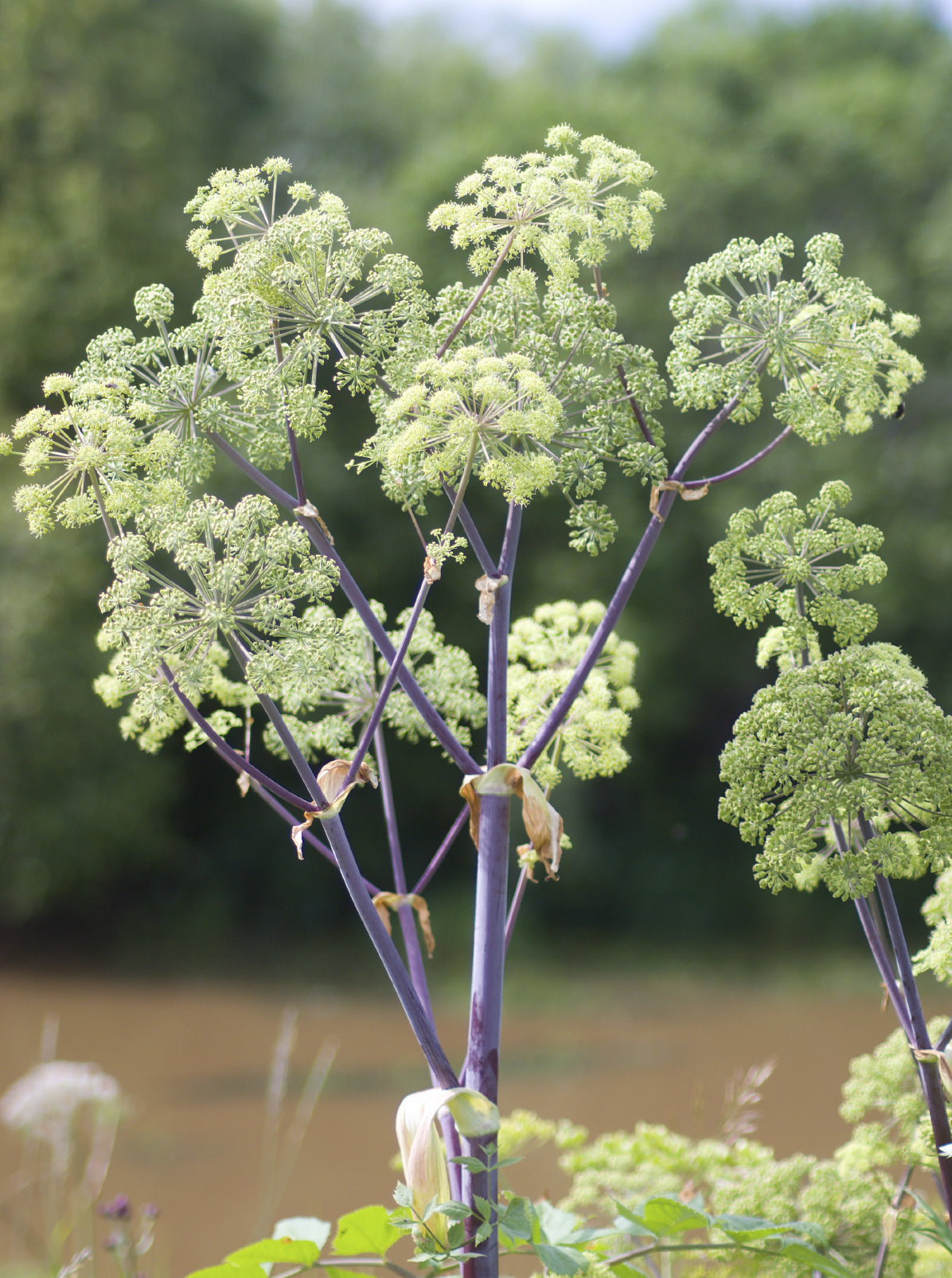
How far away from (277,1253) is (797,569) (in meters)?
0.73

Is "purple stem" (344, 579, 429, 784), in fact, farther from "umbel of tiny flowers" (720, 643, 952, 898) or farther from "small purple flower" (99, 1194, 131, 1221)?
"small purple flower" (99, 1194, 131, 1221)

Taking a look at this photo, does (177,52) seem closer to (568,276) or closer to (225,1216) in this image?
(225,1216)

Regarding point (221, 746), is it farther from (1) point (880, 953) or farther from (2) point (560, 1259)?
(1) point (880, 953)

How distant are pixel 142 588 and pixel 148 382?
212 mm

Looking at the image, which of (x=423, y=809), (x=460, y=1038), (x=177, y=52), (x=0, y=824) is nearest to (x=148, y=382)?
(x=460, y=1038)

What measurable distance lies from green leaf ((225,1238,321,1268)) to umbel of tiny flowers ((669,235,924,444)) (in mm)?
788

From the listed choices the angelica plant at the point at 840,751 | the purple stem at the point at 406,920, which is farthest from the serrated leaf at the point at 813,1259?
the purple stem at the point at 406,920

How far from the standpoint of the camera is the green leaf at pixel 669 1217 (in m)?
0.92

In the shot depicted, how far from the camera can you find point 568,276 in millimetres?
965

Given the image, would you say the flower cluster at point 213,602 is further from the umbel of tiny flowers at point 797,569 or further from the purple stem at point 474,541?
the umbel of tiny flowers at point 797,569

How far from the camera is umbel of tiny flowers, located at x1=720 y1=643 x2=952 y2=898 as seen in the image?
3.00ft

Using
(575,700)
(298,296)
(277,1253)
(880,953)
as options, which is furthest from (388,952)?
(298,296)

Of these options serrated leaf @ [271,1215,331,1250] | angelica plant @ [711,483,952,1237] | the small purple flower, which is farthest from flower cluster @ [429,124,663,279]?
the small purple flower

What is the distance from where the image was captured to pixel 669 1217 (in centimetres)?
93
